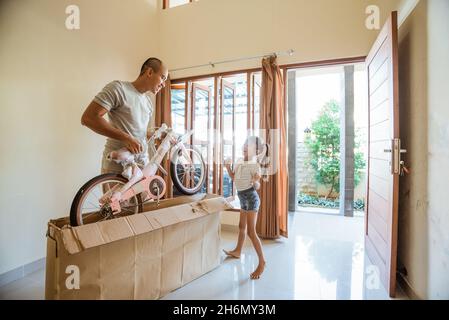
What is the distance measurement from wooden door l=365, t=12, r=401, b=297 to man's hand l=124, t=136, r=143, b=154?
1752mm

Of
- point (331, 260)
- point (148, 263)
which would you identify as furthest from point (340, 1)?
point (148, 263)

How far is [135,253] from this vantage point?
1512 mm

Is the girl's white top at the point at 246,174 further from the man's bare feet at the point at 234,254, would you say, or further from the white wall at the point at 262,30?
the white wall at the point at 262,30

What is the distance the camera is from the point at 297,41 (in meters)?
2.82

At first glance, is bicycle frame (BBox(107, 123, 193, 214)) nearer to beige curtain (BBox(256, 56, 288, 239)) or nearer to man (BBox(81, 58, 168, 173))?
man (BBox(81, 58, 168, 173))

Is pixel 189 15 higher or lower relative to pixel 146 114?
higher

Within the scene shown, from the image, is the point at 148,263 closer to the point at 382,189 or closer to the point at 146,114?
the point at 146,114

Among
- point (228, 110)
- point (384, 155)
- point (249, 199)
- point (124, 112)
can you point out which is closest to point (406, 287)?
point (384, 155)

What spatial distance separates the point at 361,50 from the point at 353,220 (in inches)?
109

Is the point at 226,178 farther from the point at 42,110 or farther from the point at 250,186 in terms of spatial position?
the point at 42,110

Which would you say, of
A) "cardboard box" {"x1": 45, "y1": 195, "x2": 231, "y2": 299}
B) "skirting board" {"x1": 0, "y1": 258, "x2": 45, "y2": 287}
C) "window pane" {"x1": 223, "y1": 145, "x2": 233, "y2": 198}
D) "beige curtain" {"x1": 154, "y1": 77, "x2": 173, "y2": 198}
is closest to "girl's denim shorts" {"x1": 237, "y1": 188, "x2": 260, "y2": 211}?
"cardboard box" {"x1": 45, "y1": 195, "x2": 231, "y2": 299}

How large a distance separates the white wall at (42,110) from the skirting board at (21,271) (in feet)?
0.14

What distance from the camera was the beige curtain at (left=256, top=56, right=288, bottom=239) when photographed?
282 cm

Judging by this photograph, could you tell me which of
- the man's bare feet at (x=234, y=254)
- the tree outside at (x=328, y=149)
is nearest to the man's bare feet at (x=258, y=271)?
the man's bare feet at (x=234, y=254)
